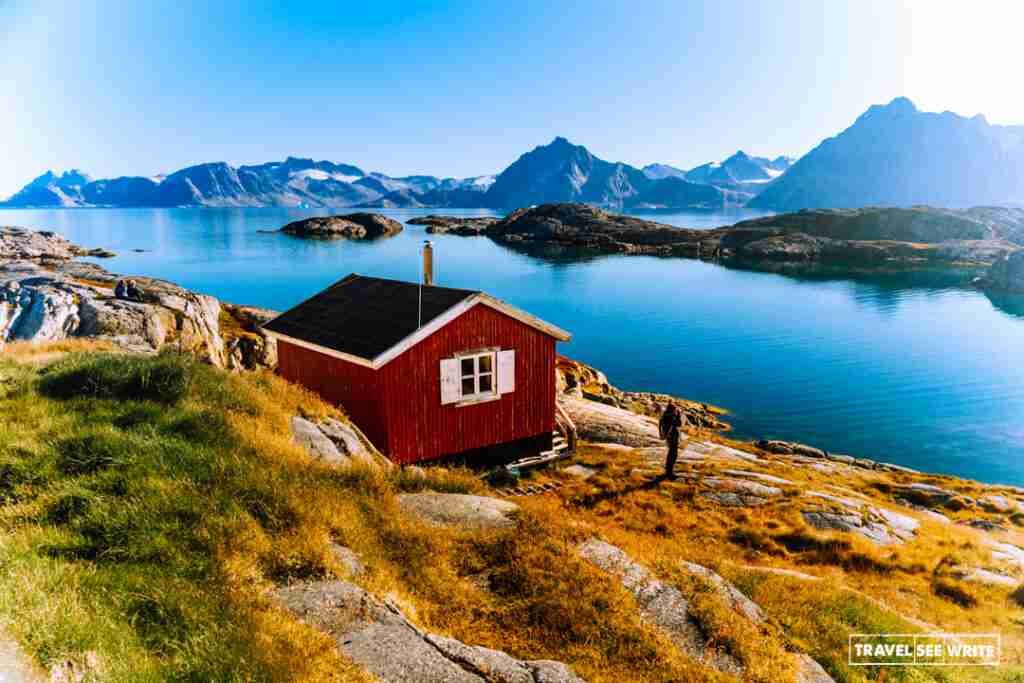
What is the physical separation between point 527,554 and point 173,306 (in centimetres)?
2775

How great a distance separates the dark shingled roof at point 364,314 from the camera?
671 inches

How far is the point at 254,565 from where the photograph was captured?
6.98 m

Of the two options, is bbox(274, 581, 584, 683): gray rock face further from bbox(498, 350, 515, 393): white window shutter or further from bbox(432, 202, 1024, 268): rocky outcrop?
bbox(432, 202, 1024, 268): rocky outcrop

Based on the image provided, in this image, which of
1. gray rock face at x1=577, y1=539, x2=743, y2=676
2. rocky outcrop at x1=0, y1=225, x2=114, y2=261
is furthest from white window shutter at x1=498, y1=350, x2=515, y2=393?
rocky outcrop at x1=0, y1=225, x2=114, y2=261

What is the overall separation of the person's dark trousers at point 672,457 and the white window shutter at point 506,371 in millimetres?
5730

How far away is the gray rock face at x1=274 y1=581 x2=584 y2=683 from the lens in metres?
5.93

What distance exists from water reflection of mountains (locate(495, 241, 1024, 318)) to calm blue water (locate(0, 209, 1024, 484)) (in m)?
0.61

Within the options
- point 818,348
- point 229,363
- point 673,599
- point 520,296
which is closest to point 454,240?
point 520,296

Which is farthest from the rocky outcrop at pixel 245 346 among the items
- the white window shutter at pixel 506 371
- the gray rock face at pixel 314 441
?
the gray rock face at pixel 314 441

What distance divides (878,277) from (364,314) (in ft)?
338

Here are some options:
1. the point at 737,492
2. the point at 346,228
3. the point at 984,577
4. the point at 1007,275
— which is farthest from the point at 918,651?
the point at 346,228

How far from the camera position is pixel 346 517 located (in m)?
8.62

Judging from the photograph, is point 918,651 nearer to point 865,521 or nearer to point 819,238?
point 865,521

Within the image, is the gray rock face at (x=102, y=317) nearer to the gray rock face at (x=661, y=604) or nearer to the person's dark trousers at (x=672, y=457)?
the person's dark trousers at (x=672, y=457)
